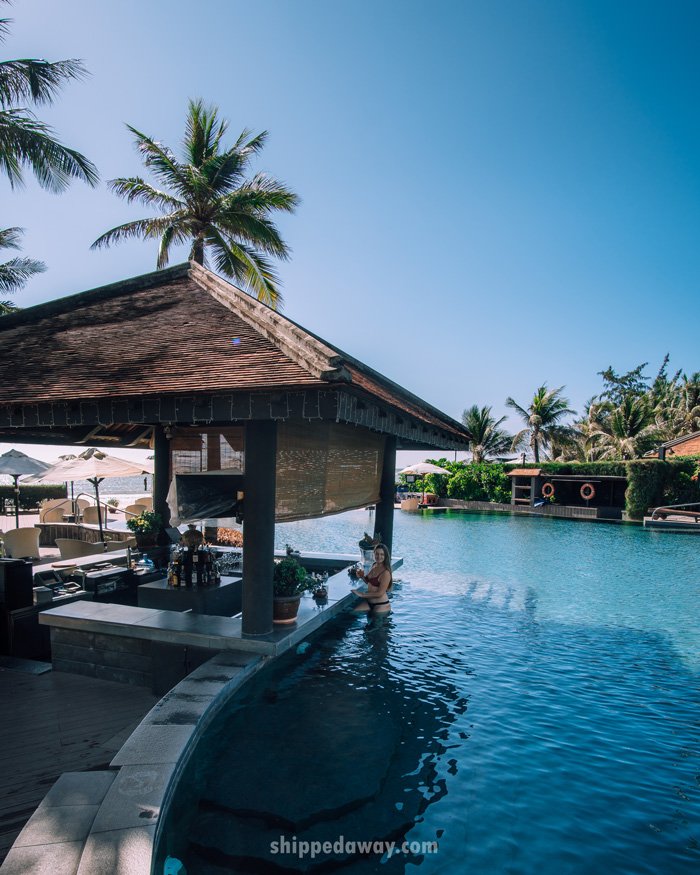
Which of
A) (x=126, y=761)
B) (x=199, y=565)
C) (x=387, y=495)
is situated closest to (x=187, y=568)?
(x=199, y=565)

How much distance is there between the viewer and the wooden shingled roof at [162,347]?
19.5 feet

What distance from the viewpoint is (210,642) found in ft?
21.7

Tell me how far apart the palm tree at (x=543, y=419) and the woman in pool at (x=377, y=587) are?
149ft

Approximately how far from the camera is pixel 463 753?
5.64m

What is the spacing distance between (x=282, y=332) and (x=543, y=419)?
50238mm

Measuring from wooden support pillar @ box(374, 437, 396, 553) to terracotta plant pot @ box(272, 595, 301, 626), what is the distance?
16.2 feet

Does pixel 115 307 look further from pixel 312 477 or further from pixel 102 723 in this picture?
pixel 102 723

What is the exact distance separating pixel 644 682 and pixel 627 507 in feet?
98.2

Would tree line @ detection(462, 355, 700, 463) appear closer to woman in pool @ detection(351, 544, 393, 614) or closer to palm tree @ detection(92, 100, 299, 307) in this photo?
palm tree @ detection(92, 100, 299, 307)

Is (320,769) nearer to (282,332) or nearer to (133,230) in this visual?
(282,332)

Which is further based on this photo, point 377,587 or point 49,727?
point 377,587

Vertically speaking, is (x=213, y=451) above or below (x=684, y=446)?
below

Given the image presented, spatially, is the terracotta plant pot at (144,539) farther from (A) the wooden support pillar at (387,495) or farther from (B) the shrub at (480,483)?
(B) the shrub at (480,483)

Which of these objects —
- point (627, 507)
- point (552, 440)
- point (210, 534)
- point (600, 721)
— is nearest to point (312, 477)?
point (600, 721)
